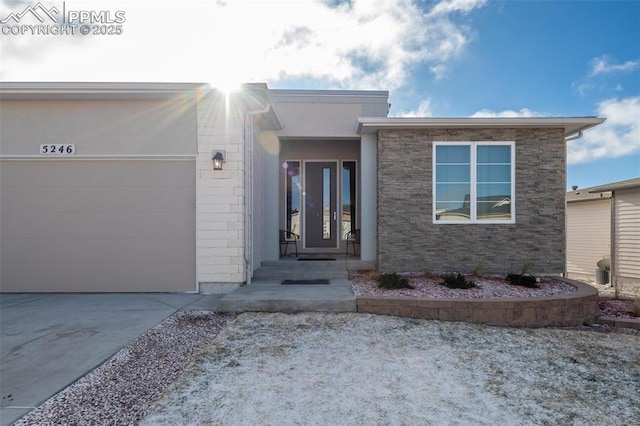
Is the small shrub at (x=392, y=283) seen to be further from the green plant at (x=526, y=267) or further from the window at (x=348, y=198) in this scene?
the window at (x=348, y=198)

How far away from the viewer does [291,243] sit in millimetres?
9070

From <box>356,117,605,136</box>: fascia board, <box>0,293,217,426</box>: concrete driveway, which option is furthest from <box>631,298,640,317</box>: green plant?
<box>0,293,217,426</box>: concrete driveway

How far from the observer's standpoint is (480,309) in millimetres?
4801

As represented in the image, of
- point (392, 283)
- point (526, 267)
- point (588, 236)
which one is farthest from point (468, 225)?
point (588, 236)

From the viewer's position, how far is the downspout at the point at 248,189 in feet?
19.8

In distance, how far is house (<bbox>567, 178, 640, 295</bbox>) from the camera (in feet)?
29.2

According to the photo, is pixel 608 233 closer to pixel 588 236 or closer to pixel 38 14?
pixel 588 236

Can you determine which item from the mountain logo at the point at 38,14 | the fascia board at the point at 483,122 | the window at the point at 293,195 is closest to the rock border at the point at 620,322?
the fascia board at the point at 483,122

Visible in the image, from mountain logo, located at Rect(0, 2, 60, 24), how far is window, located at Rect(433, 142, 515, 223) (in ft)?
25.6

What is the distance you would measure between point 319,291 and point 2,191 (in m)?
6.06

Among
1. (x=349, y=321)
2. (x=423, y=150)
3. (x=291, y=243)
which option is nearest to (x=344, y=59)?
(x=423, y=150)

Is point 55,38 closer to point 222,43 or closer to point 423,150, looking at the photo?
point 222,43
